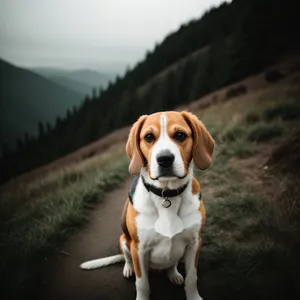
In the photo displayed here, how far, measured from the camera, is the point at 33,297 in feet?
9.88

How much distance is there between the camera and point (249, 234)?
334cm

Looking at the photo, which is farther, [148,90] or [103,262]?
[148,90]

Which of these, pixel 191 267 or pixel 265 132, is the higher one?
pixel 191 267

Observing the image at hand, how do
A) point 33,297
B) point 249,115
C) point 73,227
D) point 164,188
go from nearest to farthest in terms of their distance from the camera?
point 164,188 < point 33,297 < point 73,227 < point 249,115

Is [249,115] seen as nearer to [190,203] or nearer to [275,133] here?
[275,133]

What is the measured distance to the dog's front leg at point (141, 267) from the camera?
92.4 inches

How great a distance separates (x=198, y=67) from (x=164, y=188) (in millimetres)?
42772

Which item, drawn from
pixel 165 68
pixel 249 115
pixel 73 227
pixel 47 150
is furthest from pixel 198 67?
pixel 73 227

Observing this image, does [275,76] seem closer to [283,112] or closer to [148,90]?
[283,112]

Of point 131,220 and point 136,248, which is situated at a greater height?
point 131,220

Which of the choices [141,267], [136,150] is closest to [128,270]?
[141,267]

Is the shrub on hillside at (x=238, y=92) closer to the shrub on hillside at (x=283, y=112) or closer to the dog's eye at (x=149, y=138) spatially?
the shrub on hillside at (x=283, y=112)

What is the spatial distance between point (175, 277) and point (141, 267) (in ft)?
2.07

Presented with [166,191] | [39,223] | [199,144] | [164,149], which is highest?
[164,149]
